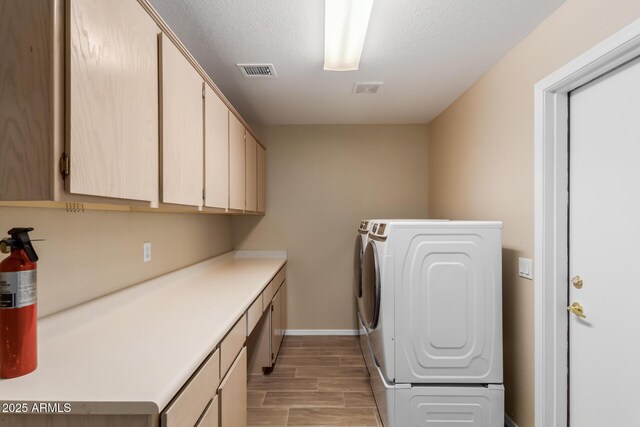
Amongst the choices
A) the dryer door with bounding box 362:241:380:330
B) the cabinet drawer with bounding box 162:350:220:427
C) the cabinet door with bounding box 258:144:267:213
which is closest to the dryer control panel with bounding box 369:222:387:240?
the dryer door with bounding box 362:241:380:330

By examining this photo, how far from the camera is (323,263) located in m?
3.68

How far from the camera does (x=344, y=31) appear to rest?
1.71m

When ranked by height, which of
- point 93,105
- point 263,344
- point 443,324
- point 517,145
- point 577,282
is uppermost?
point 517,145

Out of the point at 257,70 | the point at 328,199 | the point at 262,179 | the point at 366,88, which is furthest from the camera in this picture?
the point at 328,199

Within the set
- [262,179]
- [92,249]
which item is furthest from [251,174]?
[92,249]

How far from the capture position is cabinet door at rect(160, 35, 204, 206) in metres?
1.32

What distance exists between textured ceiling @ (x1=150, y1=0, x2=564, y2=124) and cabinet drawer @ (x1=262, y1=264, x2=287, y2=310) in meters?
1.61

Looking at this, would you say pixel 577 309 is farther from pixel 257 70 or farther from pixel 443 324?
pixel 257 70

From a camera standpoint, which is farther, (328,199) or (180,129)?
(328,199)

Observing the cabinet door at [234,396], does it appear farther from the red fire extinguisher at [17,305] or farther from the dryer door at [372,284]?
the dryer door at [372,284]

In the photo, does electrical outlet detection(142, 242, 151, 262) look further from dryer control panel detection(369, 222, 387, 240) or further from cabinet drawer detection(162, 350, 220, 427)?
dryer control panel detection(369, 222, 387, 240)

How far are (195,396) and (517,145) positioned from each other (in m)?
2.10

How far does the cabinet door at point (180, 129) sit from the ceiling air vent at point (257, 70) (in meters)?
0.63

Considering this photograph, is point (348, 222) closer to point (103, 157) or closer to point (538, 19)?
point (538, 19)
